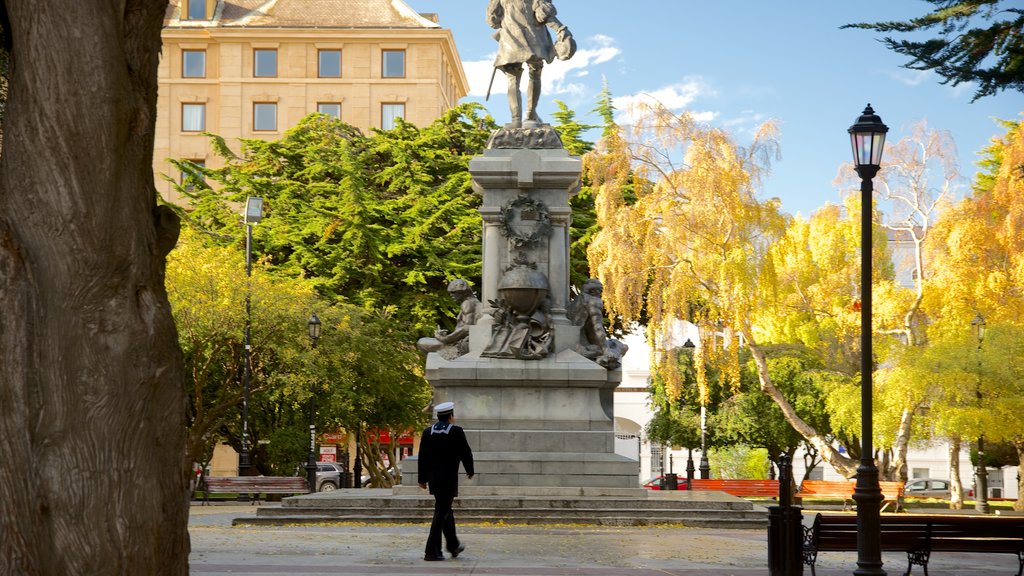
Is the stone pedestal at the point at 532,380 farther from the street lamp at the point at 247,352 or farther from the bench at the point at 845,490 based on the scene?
the street lamp at the point at 247,352

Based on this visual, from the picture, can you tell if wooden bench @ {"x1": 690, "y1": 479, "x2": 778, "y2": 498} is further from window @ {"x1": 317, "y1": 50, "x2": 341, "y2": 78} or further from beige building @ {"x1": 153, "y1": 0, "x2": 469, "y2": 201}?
window @ {"x1": 317, "y1": 50, "x2": 341, "y2": 78}

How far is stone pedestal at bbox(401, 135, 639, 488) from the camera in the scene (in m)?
23.2

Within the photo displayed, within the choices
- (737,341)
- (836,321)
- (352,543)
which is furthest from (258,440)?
(352,543)

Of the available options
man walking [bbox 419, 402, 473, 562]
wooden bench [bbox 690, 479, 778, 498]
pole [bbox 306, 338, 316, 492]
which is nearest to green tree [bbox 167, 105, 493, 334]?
pole [bbox 306, 338, 316, 492]

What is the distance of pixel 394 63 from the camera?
73.3 meters

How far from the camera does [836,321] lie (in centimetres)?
4562

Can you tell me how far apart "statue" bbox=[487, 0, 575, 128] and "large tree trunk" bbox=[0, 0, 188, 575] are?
61.4 ft

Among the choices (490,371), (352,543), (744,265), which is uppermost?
→ (744,265)

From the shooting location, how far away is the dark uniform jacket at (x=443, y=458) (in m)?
14.8

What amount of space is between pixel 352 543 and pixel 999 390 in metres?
26.3

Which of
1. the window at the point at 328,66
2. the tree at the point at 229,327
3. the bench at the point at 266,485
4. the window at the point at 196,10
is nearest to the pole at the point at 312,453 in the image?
the tree at the point at 229,327

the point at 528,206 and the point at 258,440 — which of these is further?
the point at 258,440

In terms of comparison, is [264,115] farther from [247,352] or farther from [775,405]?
[247,352]

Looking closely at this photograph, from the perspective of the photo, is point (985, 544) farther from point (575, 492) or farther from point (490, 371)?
point (490, 371)
